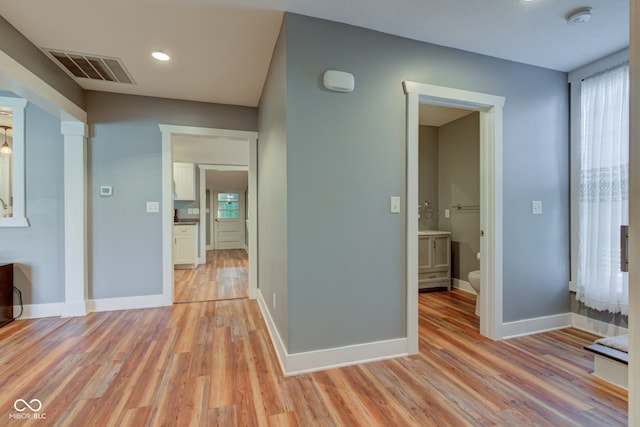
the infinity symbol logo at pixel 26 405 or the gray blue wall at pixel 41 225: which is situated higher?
the gray blue wall at pixel 41 225

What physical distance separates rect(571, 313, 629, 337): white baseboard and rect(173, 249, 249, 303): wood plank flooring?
11.7ft

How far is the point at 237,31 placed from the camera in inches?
86.0

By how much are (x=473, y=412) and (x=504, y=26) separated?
2.54m

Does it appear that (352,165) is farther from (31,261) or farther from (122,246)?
(31,261)

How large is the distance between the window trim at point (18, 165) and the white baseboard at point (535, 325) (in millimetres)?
4747

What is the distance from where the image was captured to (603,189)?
99.6 inches

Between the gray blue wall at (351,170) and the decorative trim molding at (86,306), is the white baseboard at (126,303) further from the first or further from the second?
the gray blue wall at (351,170)

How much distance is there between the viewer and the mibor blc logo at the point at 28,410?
1.57 meters

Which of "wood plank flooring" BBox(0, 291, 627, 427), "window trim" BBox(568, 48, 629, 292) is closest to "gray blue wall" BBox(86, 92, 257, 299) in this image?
"wood plank flooring" BBox(0, 291, 627, 427)

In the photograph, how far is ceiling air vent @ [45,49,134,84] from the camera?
2.50 metres

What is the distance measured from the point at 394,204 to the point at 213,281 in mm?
3621

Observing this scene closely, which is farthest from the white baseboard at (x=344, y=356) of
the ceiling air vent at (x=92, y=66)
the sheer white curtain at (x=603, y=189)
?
the ceiling air vent at (x=92, y=66)

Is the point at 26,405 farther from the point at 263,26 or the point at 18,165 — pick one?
the point at 263,26

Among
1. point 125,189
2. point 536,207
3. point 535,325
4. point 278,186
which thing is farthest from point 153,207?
point 535,325
